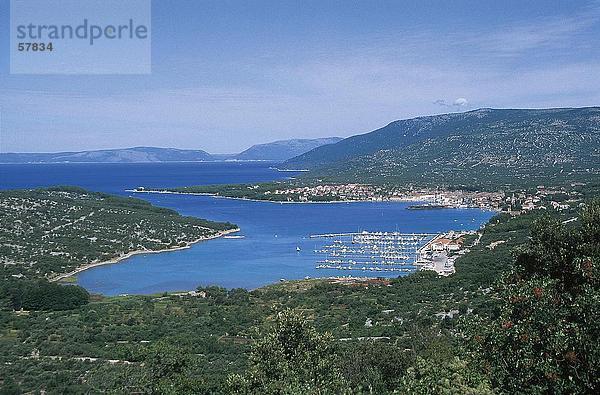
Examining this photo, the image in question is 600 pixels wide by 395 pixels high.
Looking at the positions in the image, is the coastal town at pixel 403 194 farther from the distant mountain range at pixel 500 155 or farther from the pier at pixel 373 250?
the pier at pixel 373 250

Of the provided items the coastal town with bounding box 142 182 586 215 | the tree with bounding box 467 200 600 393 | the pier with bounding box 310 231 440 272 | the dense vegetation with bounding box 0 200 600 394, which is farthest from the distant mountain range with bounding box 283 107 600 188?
the tree with bounding box 467 200 600 393

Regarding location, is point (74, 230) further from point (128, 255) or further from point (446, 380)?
point (446, 380)

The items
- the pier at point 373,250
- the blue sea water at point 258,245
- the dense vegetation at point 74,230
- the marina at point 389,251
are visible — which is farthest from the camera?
the pier at point 373,250

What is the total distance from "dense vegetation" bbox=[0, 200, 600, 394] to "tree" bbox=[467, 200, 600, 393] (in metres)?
0.02

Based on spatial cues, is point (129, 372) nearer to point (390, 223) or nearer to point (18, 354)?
point (18, 354)

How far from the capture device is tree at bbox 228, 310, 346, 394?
9.41m

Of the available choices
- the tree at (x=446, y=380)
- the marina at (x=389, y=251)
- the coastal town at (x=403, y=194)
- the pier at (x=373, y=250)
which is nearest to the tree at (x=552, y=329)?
the tree at (x=446, y=380)

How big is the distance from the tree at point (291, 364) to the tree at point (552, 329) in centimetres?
252

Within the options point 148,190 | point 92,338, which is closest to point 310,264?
point 92,338

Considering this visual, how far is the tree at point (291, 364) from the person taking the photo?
9414mm

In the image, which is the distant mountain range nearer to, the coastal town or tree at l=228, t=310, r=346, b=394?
the coastal town

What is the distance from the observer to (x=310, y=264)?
160 feet

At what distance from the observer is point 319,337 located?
1113cm

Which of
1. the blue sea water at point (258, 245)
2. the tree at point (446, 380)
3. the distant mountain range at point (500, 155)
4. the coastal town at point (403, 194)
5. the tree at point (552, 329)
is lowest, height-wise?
the blue sea water at point (258, 245)
